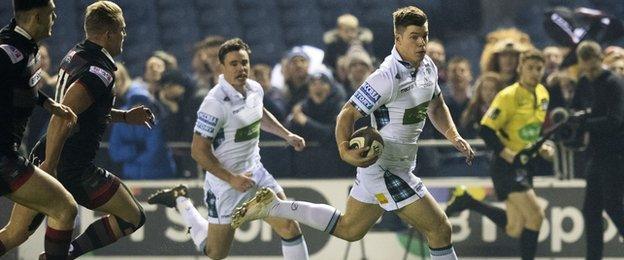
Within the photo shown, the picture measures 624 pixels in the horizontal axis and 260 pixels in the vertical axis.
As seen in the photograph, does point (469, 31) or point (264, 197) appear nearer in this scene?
point (264, 197)

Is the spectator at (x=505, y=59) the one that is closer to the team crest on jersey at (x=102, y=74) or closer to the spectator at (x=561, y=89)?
the spectator at (x=561, y=89)

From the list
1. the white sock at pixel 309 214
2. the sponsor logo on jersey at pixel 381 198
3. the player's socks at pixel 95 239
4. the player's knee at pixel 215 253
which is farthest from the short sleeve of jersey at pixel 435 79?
the player's socks at pixel 95 239

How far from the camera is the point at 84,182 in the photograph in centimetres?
1030

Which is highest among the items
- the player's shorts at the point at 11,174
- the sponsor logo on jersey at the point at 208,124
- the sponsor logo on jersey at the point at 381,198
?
the player's shorts at the point at 11,174

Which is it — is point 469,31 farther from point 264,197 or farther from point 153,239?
point 264,197

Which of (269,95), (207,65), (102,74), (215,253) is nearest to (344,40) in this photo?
(269,95)

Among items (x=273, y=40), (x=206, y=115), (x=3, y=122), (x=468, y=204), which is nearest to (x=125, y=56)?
(x=273, y=40)

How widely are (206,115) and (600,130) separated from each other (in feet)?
14.3

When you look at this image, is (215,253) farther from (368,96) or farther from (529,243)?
(529,243)

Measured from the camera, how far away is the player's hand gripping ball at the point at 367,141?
988cm

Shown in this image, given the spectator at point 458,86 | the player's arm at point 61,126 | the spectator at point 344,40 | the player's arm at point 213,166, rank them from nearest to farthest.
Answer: the player's arm at point 61,126, the player's arm at point 213,166, the spectator at point 458,86, the spectator at point 344,40

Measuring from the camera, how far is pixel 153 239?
47.5ft

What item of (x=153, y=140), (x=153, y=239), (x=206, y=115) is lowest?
(x=153, y=239)

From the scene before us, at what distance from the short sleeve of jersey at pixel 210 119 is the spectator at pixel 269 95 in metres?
3.58
